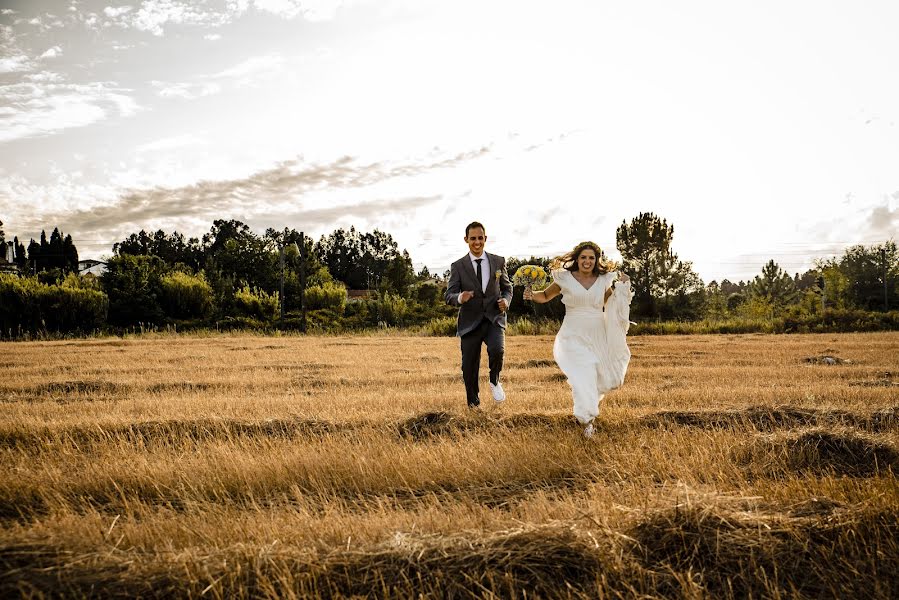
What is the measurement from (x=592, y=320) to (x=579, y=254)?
0.81m

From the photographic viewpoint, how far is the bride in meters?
7.32

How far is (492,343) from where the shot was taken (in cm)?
838

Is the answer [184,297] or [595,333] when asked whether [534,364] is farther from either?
[184,297]

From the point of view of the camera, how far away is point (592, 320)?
7445 mm

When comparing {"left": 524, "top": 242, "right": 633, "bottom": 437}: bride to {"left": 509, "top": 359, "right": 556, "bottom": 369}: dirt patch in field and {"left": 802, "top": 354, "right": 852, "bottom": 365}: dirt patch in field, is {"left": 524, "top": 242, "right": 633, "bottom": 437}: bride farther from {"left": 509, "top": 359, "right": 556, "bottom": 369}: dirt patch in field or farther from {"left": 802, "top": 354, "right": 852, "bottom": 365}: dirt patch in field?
{"left": 802, "top": 354, "right": 852, "bottom": 365}: dirt patch in field

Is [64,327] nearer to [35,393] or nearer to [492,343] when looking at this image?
[35,393]

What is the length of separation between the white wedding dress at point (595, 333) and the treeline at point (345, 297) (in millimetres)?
23845

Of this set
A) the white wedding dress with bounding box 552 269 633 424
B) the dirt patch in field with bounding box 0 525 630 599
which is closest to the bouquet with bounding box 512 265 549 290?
the white wedding dress with bounding box 552 269 633 424

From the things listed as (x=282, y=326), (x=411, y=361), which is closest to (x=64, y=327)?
(x=282, y=326)

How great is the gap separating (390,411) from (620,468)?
3.70 m

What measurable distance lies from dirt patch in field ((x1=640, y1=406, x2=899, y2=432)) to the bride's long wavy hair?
195cm

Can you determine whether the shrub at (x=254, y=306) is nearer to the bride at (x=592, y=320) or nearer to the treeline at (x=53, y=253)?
the bride at (x=592, y=320)

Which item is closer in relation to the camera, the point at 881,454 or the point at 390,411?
the point at 881,454

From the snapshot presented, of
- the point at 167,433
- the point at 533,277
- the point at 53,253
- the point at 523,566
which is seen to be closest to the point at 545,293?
the point at 533,277
